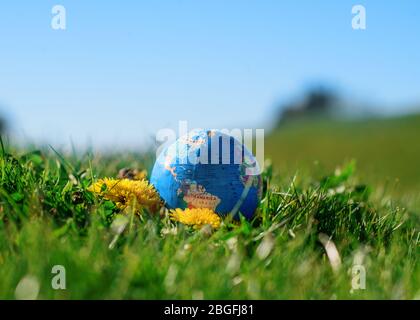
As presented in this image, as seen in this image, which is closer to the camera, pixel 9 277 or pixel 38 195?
pixel 9 277

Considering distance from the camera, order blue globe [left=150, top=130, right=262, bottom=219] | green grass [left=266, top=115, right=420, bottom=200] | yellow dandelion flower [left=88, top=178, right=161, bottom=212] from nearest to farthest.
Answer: yellow dandelion flower [left=88, top=178, right=161, bottom=212] < blue globe [left=150, top=130, right=262, bottom=219] < green grass [left=266, top=115, right=420, bottom=200]

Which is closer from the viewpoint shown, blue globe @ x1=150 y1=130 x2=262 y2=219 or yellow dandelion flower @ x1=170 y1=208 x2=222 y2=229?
yellow dandelion flower @ x1=170 y1=208 x2=222 y2=229

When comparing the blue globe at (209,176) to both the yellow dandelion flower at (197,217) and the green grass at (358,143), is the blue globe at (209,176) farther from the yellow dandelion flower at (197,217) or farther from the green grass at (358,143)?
the green grass at (358,143)

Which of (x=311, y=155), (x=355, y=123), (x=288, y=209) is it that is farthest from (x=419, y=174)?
(x=288, y=209)

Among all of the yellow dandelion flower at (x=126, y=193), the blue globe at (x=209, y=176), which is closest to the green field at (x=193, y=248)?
the yellow dandelion flower at (x=126, y=193)

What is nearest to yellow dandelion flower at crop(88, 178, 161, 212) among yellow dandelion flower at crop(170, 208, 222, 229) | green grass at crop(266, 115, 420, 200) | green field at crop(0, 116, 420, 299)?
green field at crop(0, 116, 420, 299)

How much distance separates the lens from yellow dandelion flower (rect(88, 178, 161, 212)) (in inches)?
139

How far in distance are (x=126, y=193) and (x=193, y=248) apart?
80 cm

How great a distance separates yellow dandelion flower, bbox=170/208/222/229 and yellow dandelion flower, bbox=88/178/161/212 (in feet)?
0.64

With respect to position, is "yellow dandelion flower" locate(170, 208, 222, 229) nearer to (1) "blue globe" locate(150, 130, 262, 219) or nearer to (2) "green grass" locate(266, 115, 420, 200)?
(1) "blue globe" locate(150, 130, 262, 219)

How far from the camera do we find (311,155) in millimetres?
24266
